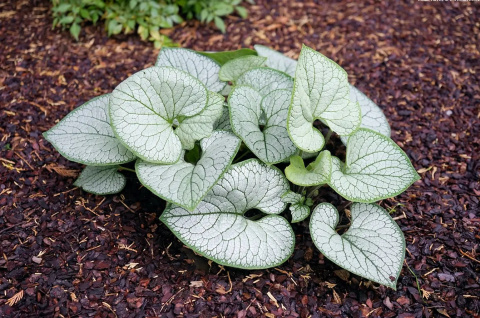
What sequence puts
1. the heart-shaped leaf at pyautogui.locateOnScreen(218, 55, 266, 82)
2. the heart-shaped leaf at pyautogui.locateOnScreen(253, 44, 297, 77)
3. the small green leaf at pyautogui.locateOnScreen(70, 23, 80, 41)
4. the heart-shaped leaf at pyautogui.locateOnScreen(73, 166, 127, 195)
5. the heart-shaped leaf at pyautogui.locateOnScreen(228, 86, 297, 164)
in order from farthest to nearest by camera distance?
1. the small green leaf at pyautogui.locateOnScreen(70, 23, 80, 41)
2. the heart-shaped leaf at pyautogui.locateOnScreen(253, 44, 297, 77)
3. the heart-shaped leaf at pyautogui.locateOnScreen(218, 55, 266, 82)
4. the heart-shaped leaf at pyautogui.locateOnScreen(73, 166, 127, 195)
5. the heart-shaped leaf at pyautogui.locateOnScreen(228, 86, 297, 164)

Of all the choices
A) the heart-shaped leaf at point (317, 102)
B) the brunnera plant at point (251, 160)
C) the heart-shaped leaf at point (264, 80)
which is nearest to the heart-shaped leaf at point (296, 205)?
the brunnera plant at point (251, 160)

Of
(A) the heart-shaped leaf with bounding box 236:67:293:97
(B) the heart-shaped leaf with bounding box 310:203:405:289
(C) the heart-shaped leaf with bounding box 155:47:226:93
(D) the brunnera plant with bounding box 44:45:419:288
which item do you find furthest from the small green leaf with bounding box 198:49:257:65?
(B) the heart-shaped leaf with bounding box 310:203:405:289

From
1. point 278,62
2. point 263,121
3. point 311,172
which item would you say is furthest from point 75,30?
point 311,172

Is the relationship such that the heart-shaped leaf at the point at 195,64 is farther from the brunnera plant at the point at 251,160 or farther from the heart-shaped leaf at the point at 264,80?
the brunnera plant at the point at 251,160

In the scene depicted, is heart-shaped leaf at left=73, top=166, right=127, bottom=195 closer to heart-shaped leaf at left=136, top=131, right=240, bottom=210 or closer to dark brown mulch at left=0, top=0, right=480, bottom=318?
dark brown mulch at left=0, top=0, right=480, bottom=318

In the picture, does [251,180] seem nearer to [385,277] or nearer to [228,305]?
[228,305]

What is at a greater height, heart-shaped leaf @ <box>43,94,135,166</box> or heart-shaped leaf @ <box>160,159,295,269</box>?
heart-shaped leaf @ <box>43,94,135,166</box>

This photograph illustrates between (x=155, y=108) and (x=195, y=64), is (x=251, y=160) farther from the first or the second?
(x=195, y=64)
